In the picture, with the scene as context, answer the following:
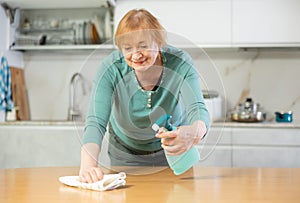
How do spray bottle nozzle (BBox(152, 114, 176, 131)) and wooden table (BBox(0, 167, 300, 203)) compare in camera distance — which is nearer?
wooden table (BBox(0, 167, 300, 203))

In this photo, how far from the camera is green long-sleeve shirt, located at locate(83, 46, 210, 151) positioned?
3.57ft

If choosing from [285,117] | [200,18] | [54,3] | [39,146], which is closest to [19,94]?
[39,146]

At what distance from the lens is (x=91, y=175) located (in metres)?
1.04

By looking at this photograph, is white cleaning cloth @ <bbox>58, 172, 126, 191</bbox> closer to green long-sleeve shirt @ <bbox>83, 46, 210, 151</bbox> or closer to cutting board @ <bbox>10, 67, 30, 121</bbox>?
green long-sleeve shirt @ <bbox>83, 46, 210, 151</bbox>

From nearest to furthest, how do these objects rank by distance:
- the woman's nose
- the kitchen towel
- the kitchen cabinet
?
the woman's nose < the kitchen towel < the kitchen cabinet

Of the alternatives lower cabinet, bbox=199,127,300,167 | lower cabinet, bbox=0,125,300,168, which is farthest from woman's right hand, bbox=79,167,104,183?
lower cabinet, bbox=199,127,300,167

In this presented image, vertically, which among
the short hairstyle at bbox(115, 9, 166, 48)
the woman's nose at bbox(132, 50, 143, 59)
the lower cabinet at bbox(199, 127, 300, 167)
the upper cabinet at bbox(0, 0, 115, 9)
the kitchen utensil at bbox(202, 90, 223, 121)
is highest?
the upper cabinet at bbox(0, 0, 115, 9)

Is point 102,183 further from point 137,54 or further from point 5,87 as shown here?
point 5,87

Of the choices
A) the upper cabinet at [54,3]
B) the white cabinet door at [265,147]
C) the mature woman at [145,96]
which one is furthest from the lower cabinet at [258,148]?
the mature woman at [145,96]

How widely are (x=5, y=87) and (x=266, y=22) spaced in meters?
1.76

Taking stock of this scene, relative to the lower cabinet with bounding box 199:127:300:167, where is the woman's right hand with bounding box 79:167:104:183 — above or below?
above

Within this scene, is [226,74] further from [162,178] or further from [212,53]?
[162,178]

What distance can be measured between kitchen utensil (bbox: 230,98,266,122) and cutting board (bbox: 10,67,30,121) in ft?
4.79

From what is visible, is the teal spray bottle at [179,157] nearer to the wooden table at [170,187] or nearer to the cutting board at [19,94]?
the wooden table at [170,187]
